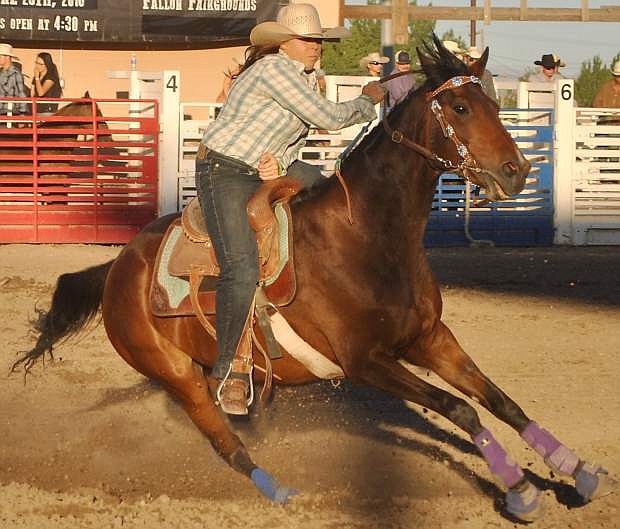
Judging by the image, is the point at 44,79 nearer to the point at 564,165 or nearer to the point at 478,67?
the point at 564,165

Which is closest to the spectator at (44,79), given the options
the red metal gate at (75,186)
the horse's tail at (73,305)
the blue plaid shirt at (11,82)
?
the blue plaid shirt at (11,82)

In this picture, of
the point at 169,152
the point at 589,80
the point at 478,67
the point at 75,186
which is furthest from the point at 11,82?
the point at 589,80

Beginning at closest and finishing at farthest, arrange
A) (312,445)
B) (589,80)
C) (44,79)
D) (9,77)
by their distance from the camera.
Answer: (312,445) < (9,77) < (44,79) < (589,80)

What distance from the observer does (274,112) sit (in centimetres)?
495

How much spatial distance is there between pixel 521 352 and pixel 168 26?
10.3 meters

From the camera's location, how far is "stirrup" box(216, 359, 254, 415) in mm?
5121

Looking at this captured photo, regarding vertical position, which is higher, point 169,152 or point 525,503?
point 169,152

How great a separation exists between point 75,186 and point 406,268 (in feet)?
29.8

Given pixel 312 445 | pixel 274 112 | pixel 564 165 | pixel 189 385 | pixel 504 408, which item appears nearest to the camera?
pixel 504 408

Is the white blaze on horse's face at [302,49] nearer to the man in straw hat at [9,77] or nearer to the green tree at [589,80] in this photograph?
the man in straw hat at [9,77]

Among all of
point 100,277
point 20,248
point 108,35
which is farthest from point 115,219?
point 100,277

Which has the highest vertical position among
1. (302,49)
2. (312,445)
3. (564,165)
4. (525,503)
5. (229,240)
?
(302,49)

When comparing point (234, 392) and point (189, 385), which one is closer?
point (234, 392)

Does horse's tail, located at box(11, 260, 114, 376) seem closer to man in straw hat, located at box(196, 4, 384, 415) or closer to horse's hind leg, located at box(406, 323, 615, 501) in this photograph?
man in straw hat, located at box(196, 4, 384, 415)
